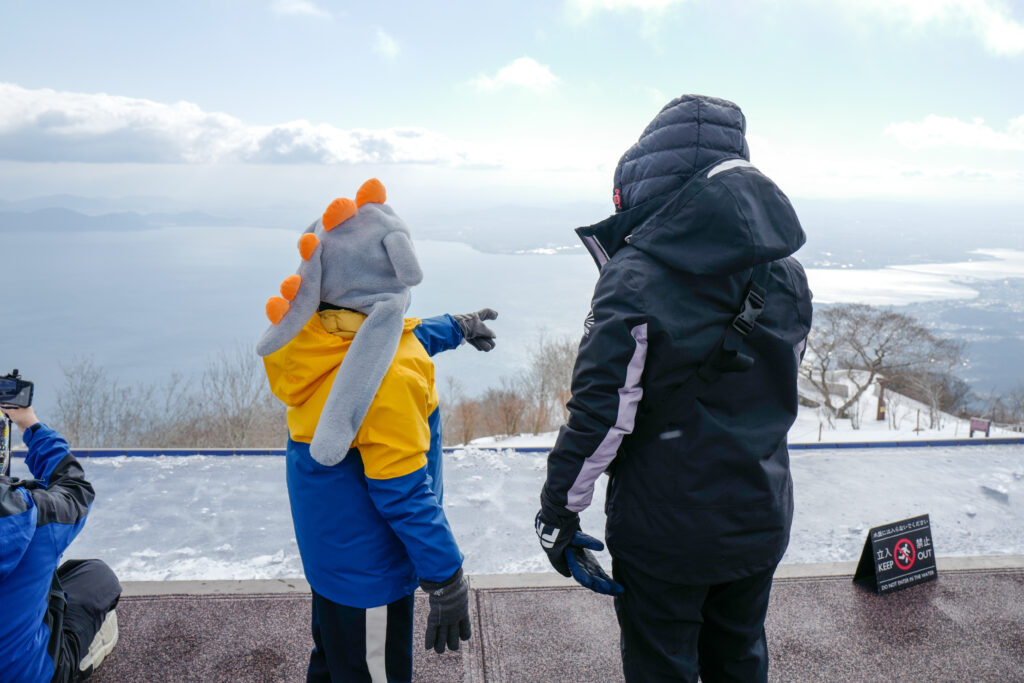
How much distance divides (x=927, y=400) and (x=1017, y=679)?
41334 millimetres

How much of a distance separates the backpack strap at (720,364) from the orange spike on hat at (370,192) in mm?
816

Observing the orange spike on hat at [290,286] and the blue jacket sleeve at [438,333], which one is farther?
the blue jacket sleeve at [438,333]

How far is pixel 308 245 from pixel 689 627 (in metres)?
1.28

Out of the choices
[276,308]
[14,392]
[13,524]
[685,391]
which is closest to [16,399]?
[14,392]

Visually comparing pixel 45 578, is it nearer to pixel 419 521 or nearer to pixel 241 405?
pixel 419 521

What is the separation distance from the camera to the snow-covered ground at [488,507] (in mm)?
2990

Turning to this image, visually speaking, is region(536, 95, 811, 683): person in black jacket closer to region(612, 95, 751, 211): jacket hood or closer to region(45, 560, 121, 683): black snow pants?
region(612, 95, 751, 211): jacket hood

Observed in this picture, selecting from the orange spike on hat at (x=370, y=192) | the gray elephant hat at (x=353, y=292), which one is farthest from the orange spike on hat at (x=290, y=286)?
the orange spike on hat at (x=370, y=192)

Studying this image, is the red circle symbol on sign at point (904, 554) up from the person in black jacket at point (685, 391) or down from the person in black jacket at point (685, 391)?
down

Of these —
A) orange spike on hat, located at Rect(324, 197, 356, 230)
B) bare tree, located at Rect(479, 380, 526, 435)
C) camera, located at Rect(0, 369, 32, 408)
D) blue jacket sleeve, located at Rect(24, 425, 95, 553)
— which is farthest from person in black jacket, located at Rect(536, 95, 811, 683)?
bare tree, located at Rect(479, 380, 526, 435)

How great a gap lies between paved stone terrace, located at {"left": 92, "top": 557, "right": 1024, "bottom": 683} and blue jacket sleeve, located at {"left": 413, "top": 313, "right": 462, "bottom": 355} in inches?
45.8

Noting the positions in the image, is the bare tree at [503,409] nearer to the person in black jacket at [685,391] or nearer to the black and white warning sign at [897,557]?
the black and white warning sign at [897,557]

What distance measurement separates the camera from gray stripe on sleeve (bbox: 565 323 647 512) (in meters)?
1.37

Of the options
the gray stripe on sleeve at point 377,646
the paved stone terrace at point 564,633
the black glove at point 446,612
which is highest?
the black glove at point 446,612
